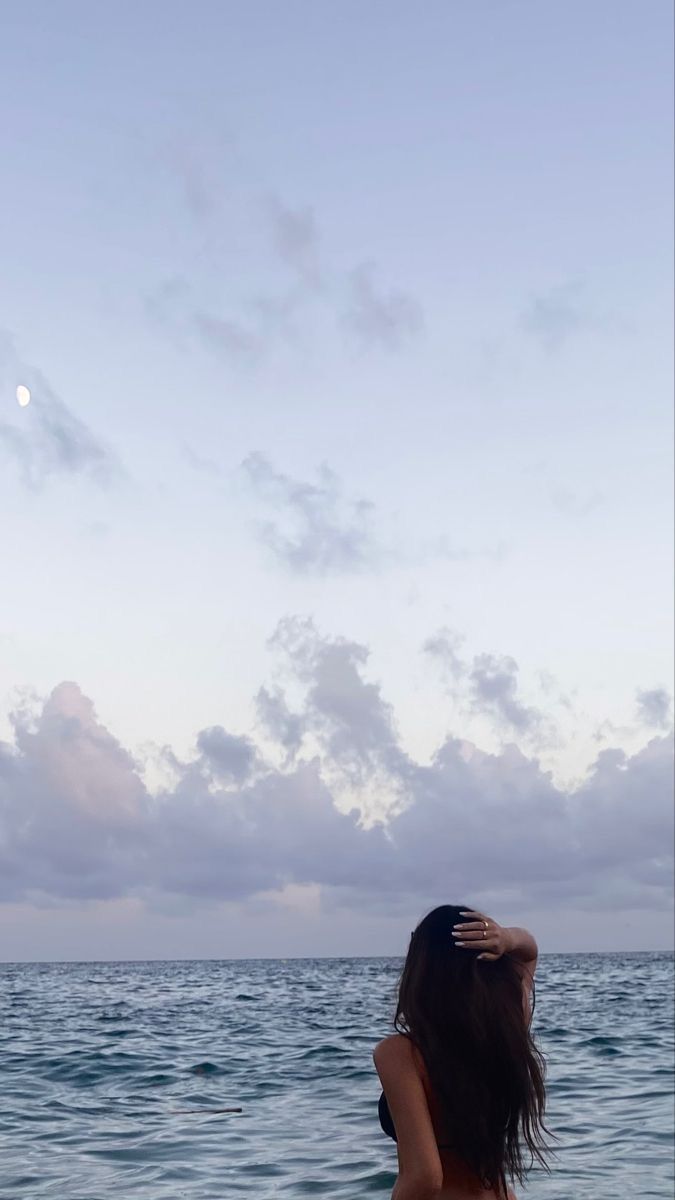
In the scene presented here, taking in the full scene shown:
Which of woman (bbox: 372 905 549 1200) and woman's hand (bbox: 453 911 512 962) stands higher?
woman's hand (bbox: 453 911 512 962)

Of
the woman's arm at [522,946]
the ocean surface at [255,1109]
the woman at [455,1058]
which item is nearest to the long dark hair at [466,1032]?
the woman at [455,1058]

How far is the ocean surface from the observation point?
12.7 meters

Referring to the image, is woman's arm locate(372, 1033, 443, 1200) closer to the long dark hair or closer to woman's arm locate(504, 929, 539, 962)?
the long dark hair

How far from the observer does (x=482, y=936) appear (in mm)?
4562

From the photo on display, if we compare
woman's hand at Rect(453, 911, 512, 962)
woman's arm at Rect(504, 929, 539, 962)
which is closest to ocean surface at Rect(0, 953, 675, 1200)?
woman's arm at Rect(504, 929, 539, 962)

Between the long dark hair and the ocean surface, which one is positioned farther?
the ocean surface

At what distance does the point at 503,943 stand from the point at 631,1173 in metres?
10.4

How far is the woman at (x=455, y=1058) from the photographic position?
445cm

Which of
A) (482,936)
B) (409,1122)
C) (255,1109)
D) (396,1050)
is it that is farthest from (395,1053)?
(255,1109)

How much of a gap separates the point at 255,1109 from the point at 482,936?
1493 centimetres

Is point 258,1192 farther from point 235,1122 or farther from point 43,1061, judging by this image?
point 43,1061

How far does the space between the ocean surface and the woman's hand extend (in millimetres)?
841

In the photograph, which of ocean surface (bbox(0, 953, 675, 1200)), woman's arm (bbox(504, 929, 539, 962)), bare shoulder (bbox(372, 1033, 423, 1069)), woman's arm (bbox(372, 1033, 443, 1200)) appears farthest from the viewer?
ocean surface (bbox(0, 953, 675, 1200))

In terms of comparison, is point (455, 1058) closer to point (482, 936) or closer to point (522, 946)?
point (482, 936)
